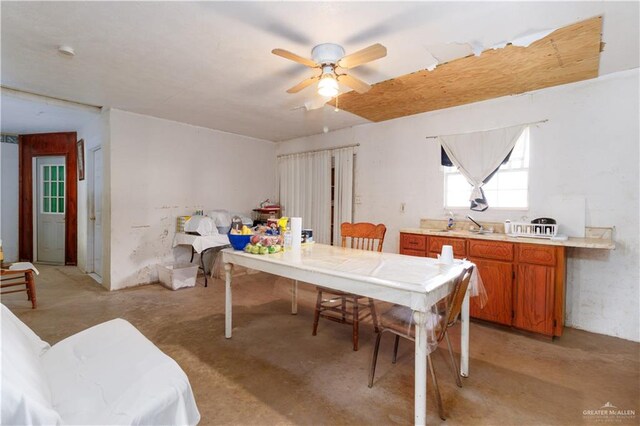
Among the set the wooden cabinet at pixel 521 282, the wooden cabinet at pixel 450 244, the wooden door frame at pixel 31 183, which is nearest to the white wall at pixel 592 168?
the wooden cabinet at pixel 521 282

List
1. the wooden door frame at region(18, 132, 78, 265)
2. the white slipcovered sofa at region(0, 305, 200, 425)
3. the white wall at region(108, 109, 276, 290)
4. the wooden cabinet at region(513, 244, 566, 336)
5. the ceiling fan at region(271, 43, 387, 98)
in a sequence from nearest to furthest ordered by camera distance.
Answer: the white slipcovered sofa at region(0, 305, 200, 425) → the ceiling fan at region(271, 43, 387, 98) → the wooden cabinet at region(513, 244, 566, 336) → the white wall at region(108, 109, 276, 290) → the wooden door frame at region(18, 132, 78, 265)

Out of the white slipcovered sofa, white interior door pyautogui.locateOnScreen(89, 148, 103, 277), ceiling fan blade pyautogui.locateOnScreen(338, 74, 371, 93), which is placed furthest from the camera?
white interior door pyautogui.locateOnScreen(89, 148, 103, 277)

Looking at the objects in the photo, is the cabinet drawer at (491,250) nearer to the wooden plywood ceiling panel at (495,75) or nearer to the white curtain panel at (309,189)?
the wooden plywood ceiling panel at (495,75)

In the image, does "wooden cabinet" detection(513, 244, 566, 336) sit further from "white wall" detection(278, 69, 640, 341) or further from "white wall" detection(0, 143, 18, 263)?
"white wall" detection(0, 143, 18, 263)

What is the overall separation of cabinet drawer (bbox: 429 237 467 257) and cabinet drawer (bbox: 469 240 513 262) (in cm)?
8

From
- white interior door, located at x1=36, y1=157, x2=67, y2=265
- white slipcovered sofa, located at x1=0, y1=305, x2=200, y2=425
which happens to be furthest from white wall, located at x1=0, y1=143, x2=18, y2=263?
white slipcovered sofa, located at x1=0, y1=305, x2=200, y2=425

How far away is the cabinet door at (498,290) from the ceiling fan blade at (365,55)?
2265 millimetres

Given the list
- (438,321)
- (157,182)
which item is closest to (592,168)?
(438,321)

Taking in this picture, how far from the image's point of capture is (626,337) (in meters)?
2.78

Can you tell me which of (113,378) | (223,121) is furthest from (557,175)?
(223,121)

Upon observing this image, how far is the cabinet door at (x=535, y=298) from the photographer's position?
2.70 meters

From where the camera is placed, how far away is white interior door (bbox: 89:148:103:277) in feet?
15.3

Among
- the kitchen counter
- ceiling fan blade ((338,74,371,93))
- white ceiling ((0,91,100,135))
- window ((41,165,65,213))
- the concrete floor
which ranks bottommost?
the concrete floor

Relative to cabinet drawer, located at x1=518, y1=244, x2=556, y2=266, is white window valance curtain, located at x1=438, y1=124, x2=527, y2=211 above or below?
above
